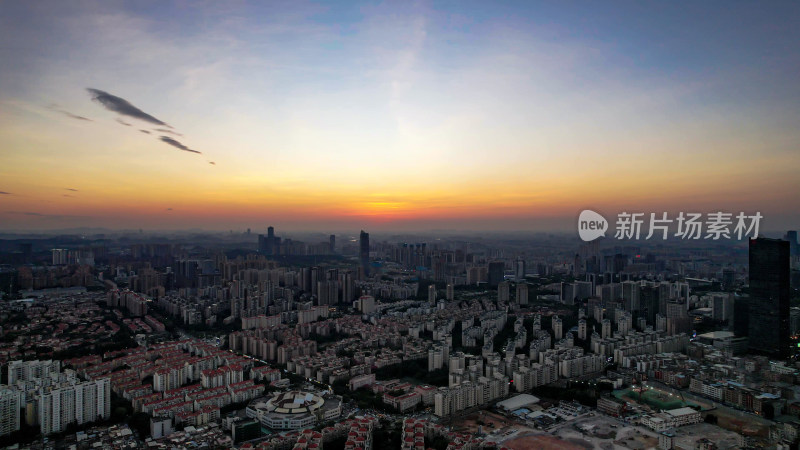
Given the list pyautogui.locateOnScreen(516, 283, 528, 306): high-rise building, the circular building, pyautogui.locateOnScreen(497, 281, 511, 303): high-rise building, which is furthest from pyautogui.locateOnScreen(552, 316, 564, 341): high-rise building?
the circular building

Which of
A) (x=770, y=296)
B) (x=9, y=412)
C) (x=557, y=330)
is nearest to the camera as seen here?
(x=9, y=412)

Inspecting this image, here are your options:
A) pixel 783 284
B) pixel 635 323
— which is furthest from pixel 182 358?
pixel 783 284

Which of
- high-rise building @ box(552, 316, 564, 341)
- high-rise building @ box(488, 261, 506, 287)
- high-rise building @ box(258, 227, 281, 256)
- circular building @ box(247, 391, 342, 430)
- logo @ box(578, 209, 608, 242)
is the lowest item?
circular building @ box(247, 391, 342, 430)

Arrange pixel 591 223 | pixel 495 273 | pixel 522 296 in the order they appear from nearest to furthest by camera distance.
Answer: pixel 591 223
pixel 522 296
pixel 495 273

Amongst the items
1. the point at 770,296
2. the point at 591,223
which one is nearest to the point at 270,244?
the point at 591,223

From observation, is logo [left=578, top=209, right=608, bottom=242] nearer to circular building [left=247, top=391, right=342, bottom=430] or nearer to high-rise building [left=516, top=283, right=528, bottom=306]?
high-rise building [left=516, top=283, right=528, bottom=306]

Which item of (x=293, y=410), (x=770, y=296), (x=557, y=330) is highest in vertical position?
(x=770, y=296)

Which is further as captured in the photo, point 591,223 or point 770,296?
point 591,223

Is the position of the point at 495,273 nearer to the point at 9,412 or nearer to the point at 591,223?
the point at 591,223
